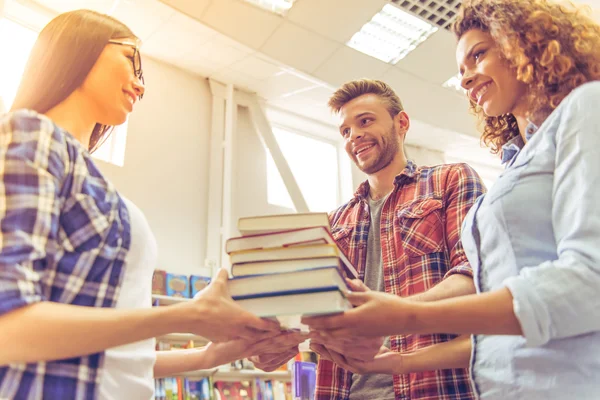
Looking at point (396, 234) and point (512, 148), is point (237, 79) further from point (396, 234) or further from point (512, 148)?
point (512, 148)

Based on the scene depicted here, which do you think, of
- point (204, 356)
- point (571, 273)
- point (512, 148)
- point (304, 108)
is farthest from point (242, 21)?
point (571, 273)

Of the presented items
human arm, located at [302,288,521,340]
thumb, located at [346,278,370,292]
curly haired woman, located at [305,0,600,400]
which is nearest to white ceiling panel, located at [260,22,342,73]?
curly haired woman, located at [305,0,600,400]

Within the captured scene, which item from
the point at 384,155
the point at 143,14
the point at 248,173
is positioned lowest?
the point at 384,155

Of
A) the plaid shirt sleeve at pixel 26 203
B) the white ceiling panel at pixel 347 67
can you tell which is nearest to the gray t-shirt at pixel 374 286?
the plaid shirt sleeve at pixel 26 203

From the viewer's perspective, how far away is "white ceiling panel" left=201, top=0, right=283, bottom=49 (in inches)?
141

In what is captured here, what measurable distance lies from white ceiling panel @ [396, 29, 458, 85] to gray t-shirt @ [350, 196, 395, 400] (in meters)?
3.08

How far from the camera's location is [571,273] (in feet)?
2.36

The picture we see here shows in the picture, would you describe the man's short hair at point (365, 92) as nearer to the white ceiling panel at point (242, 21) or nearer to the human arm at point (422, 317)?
the human arm at point (422, 317)

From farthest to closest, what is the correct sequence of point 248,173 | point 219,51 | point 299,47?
point 248,173 < point 219,51 < point 299,47

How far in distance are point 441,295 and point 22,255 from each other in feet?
2.97

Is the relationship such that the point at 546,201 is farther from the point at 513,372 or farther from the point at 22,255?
the point at 22,255

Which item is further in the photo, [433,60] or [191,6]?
[433,60]

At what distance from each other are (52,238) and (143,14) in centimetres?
389

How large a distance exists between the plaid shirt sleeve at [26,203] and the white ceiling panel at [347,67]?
3.75 metres
